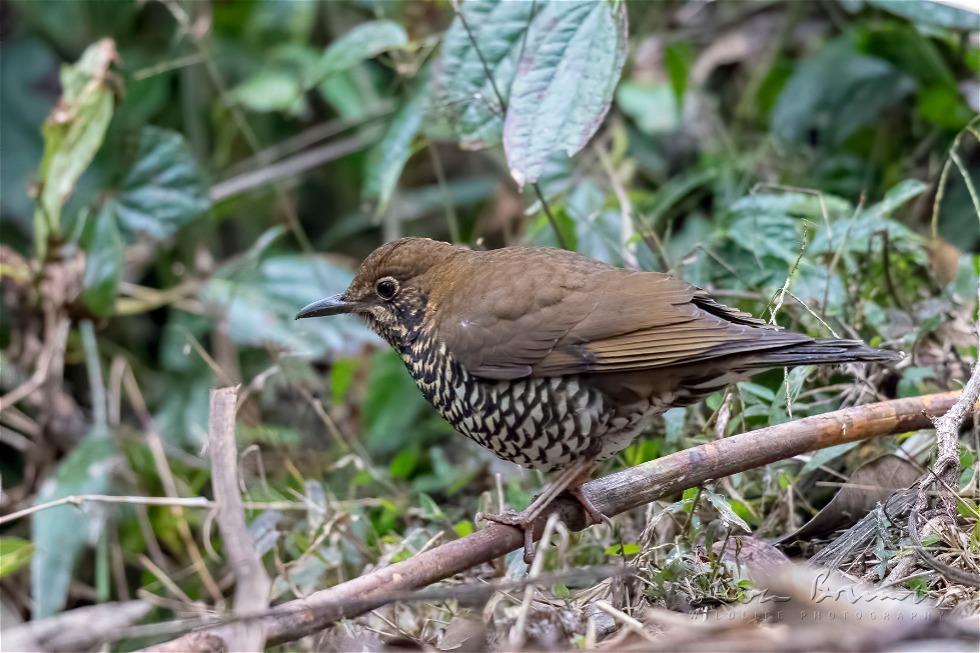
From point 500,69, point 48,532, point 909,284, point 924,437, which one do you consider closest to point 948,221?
point 909,284

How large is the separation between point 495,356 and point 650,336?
43cm

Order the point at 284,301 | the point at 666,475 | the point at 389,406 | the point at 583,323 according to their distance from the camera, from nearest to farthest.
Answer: the point at 666,475, the point at 583,323, the point at 389,406, the point at 284,301

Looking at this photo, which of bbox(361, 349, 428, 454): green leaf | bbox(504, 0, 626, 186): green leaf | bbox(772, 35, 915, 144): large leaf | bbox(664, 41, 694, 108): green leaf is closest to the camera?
bbox(504, 0, 626, 186): green leaf

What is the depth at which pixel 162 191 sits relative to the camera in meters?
5.33

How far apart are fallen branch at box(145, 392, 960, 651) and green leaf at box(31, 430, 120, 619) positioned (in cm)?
193

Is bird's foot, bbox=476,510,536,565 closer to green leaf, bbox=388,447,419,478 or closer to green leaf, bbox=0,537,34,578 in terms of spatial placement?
green leaf, bbox=388,447,419,478

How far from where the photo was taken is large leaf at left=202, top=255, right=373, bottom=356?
5.09 meters

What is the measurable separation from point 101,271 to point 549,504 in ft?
8.09

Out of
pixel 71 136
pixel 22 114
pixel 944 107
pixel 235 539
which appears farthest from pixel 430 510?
pixel 22 114

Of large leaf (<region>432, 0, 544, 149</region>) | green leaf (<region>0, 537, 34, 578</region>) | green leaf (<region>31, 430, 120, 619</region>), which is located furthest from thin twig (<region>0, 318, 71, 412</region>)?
large leaf (<region>432, 0, 544, 149</region>)

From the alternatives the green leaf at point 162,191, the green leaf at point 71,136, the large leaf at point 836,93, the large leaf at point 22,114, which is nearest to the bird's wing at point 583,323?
the green leaf at point 71,136

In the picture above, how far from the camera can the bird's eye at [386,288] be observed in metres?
3.69

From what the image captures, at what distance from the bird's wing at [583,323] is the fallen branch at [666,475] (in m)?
0.25

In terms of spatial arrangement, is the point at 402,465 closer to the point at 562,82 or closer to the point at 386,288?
the point at 386,288
